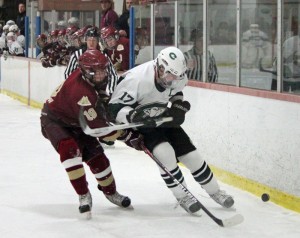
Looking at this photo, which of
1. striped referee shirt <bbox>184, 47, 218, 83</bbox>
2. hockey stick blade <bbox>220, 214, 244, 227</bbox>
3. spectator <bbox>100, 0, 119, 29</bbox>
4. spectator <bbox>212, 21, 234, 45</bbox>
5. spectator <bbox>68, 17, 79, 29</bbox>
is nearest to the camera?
hockey stick blade <bbox>220, 214, 244, 227</bbox>

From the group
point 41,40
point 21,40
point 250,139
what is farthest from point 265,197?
point 21,40

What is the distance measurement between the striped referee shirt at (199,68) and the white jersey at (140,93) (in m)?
1.57

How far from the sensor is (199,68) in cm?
631

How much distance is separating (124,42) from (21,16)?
5.66 m

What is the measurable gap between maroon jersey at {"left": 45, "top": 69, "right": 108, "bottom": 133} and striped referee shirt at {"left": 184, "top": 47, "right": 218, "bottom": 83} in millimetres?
1749

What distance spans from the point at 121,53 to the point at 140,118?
3.54 m

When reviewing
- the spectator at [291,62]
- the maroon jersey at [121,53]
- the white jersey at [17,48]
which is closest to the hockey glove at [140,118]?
the spectator at [291,62]

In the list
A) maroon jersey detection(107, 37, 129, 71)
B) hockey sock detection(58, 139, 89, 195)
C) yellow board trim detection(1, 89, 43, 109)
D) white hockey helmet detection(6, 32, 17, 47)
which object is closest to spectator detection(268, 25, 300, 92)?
hockey sock detection(58, 139, 89, 195)

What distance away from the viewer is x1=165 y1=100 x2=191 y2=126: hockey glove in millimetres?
4352

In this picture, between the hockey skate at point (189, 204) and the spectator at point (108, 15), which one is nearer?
the hockey skate at point (189, 204)

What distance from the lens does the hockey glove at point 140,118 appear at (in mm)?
4246

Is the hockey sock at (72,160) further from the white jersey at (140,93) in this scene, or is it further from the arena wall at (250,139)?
the arena wall at (250,139)

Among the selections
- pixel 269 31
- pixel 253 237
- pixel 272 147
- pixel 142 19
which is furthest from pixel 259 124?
pixel 142 19

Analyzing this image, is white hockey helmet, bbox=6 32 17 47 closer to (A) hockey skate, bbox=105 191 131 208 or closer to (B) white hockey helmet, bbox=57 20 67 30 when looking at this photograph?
(B) white hockey helmet, bbox=57 20 67 30
